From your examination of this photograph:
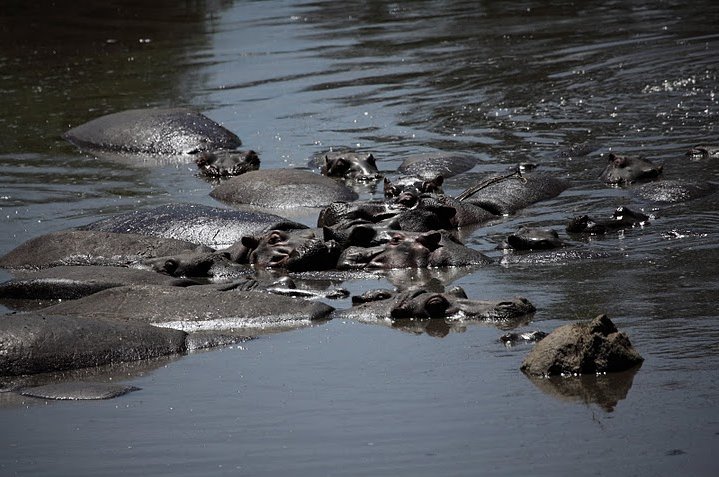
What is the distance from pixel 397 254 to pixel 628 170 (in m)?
2.99

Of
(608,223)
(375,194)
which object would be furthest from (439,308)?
(375,194)

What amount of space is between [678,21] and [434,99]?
22.0 feet

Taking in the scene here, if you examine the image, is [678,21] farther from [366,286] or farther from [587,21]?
[366,286]

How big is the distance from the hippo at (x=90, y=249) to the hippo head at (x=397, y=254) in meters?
0.99

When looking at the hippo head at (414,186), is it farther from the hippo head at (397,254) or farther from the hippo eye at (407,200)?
the hippo head at (397,254)

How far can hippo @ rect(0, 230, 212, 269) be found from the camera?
925 centimetres

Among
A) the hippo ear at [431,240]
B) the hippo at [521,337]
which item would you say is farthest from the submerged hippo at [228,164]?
the hippo at [521,337]

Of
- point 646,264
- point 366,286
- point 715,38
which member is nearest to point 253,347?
point 366,286

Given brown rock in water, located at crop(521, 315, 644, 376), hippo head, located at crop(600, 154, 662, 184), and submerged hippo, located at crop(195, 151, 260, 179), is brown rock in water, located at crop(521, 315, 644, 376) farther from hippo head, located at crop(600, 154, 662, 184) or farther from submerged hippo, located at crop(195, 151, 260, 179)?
submerged hippo, located at crop(195, 151, 260, 179)

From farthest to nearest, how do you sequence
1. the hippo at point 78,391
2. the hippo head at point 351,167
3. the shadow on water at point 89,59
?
the shadow on water at point 89,59, the hippo head at point 351,167, the hippo at point 78,391

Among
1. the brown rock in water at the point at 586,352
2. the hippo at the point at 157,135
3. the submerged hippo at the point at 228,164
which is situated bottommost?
the hippo at the point at 157,135

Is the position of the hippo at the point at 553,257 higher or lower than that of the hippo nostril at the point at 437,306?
lower

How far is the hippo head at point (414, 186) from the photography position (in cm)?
1073

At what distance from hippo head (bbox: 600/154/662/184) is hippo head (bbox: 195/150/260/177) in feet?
10.6
